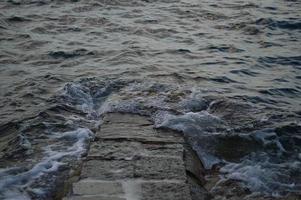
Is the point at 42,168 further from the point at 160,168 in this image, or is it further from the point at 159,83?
the point at 159,83

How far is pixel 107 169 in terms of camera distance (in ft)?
15.6

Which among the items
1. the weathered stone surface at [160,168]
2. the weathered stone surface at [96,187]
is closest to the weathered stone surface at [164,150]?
the weathered stone surface at [160,168]

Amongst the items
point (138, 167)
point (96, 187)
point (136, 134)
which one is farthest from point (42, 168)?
point (136, 134)

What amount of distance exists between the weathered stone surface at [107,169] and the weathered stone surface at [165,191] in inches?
11.4

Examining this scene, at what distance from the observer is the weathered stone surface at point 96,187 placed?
4312 mm

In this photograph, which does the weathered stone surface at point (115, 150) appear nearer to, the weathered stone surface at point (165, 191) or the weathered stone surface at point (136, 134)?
the weathered stone surface at point (136, 134)

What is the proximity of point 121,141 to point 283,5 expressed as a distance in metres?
9.24

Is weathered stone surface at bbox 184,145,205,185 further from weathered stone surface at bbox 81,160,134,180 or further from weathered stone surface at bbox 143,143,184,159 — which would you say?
weathered stone surface at bbox 81,160,134,180

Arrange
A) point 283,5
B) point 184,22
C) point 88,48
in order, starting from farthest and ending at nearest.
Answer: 1. point 283,5
2. point 184,22
3. point 88,48

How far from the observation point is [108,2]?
13203 millimetres

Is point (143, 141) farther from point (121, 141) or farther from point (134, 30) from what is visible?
point (134, 30)

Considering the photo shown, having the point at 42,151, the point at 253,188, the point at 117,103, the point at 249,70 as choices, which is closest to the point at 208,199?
the point at 253,188

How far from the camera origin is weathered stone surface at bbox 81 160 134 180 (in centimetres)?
461

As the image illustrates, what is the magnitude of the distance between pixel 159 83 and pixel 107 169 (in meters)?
3.20
